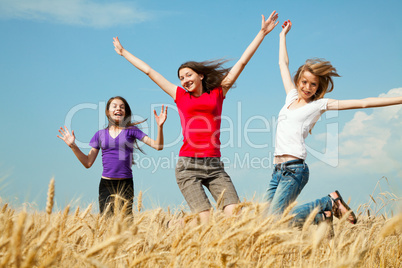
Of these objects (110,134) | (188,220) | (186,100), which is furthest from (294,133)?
(110,134)

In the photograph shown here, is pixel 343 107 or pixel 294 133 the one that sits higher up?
pixel 343 107

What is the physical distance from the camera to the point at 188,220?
7.88ft

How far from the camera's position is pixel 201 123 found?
377 cm

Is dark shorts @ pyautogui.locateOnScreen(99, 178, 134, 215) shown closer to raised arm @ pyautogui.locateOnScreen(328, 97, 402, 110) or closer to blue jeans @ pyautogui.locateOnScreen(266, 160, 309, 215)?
blue jeans @ pyautogui.locateOnScreen(266, 160, 309, 215)

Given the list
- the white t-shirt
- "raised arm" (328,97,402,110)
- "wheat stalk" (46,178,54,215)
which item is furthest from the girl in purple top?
"wheat stalk" (46,178,54,215)

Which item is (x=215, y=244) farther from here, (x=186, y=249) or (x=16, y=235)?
(x=16, y=235)

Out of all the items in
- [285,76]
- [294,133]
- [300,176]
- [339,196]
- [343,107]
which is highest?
[285,76]

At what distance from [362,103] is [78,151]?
11.9ft

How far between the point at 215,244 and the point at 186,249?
0.15 meters

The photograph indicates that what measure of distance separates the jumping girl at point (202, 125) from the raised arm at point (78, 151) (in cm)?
160

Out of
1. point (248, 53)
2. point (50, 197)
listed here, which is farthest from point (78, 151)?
point (50, 197)

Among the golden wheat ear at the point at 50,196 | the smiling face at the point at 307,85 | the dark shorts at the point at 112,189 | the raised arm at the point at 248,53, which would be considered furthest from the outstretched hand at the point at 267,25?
the golden wheat ear at the point at 50,196

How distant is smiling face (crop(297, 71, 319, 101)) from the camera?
3.90 metres

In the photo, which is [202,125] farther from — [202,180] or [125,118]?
[125,118]
